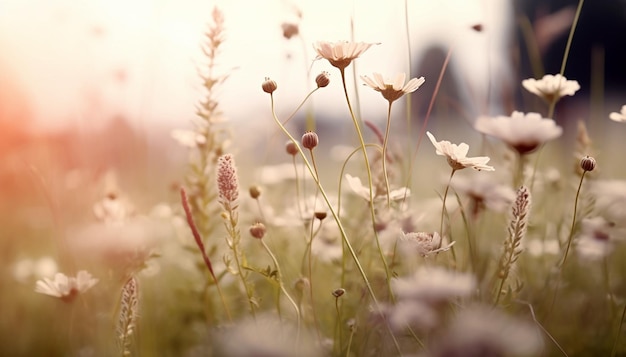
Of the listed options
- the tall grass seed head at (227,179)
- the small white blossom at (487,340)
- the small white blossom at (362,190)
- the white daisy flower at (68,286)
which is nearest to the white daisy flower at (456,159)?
the small white blossom at (362,190)

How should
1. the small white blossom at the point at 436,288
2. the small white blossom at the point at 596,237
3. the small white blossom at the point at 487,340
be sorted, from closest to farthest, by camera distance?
the small white blossom at the point at 487,340 < the small white blossom at the point at 436,288 < the small white blossom at the point at 596,237

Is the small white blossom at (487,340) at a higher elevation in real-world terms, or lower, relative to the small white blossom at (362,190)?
higher

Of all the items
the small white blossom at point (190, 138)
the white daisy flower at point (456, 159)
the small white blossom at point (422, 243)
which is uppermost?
the white daisy flower at point (456, 159)

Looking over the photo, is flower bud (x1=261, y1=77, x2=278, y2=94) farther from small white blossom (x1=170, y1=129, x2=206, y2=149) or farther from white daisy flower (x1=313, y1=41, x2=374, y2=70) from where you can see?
small white blossom (x1=170, y1=129, x2=206, y2=149)

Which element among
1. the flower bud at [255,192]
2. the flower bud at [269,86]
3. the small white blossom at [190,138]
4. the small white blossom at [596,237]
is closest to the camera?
the flower bud at [269,86]

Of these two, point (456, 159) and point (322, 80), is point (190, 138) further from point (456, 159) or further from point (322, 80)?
point (456, 159)

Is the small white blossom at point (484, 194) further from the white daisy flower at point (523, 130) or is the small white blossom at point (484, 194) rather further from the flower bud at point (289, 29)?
the flower bud at point (289, 29)

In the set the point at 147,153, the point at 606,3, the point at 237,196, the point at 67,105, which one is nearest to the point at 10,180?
the point at 67,105

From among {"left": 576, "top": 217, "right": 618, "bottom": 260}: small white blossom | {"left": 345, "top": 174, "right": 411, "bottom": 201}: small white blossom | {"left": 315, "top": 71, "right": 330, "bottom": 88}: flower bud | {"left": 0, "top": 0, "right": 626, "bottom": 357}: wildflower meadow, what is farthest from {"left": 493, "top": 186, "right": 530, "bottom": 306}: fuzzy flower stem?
{"left": 576, "top": 217, "right": 618, "bottom": 260}: small white blossom
